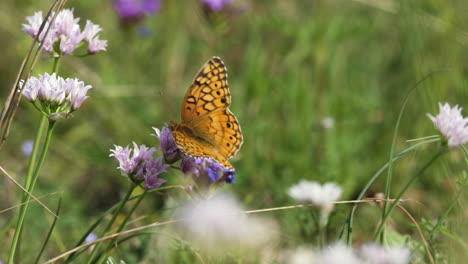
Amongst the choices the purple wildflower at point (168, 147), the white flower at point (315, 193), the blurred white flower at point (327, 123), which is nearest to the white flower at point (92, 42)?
the purple wildflower at point (168, 147)

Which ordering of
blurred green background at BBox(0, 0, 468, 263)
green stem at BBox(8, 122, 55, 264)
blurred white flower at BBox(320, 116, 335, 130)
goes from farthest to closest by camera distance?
blurred white flower at BBox(320, 116, 335, 130) → blurred green background at BBox(0, 0, 468, 263) → green stem at BBox(8, 122, 55, 264)

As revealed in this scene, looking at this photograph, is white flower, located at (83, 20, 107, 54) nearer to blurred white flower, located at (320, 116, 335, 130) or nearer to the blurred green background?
the blurred green background

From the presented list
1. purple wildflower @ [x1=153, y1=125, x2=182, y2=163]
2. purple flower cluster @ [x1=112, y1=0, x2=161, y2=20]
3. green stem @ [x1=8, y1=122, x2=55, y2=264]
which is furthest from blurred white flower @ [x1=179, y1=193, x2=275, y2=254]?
purple flower cluster @ [x1=112, y1=0, x2=161, y2=20]

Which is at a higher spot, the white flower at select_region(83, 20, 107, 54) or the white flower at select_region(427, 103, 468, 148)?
the white flower at select_region(427, 103, 468, 148)

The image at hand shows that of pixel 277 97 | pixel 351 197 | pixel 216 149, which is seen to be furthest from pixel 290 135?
pixel 216 149

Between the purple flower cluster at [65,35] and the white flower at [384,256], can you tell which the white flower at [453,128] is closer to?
the white flower at [384,256]

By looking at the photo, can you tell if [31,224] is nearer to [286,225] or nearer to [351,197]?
[286,225]

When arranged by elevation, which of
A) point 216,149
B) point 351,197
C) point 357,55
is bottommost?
point 216,149
